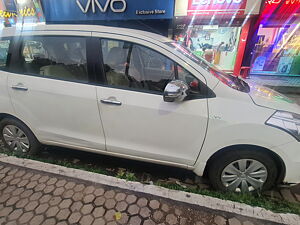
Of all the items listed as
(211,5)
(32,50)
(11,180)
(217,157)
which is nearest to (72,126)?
(11,180)

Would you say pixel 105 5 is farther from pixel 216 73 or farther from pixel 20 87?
pixel 216 73

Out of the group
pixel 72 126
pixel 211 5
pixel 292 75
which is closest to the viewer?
pixel 72 126

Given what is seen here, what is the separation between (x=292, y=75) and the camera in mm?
7184

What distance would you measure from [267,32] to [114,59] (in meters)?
6.83

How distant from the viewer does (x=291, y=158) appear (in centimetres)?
194

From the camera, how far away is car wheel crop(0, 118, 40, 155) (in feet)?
9.17

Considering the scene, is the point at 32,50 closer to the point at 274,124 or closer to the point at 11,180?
the point at 11,180

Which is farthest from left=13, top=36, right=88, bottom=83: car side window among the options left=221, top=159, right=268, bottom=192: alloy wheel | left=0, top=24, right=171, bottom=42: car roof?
left=221, top=159, right=268, bottom=192: alloy wheel

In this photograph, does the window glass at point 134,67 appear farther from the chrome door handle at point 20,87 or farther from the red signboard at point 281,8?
the red signboard at point 281,8

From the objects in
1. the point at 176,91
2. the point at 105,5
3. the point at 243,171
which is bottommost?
the point at 243,171

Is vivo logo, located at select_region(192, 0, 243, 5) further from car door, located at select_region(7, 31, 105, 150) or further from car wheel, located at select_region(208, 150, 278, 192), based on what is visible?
car wheel, located at select_region(208, 150, 278, 192)

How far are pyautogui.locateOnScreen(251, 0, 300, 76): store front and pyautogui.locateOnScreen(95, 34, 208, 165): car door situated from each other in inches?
249

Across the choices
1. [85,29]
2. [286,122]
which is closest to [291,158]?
[286,122]

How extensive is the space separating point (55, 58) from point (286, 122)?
8.86 feet
